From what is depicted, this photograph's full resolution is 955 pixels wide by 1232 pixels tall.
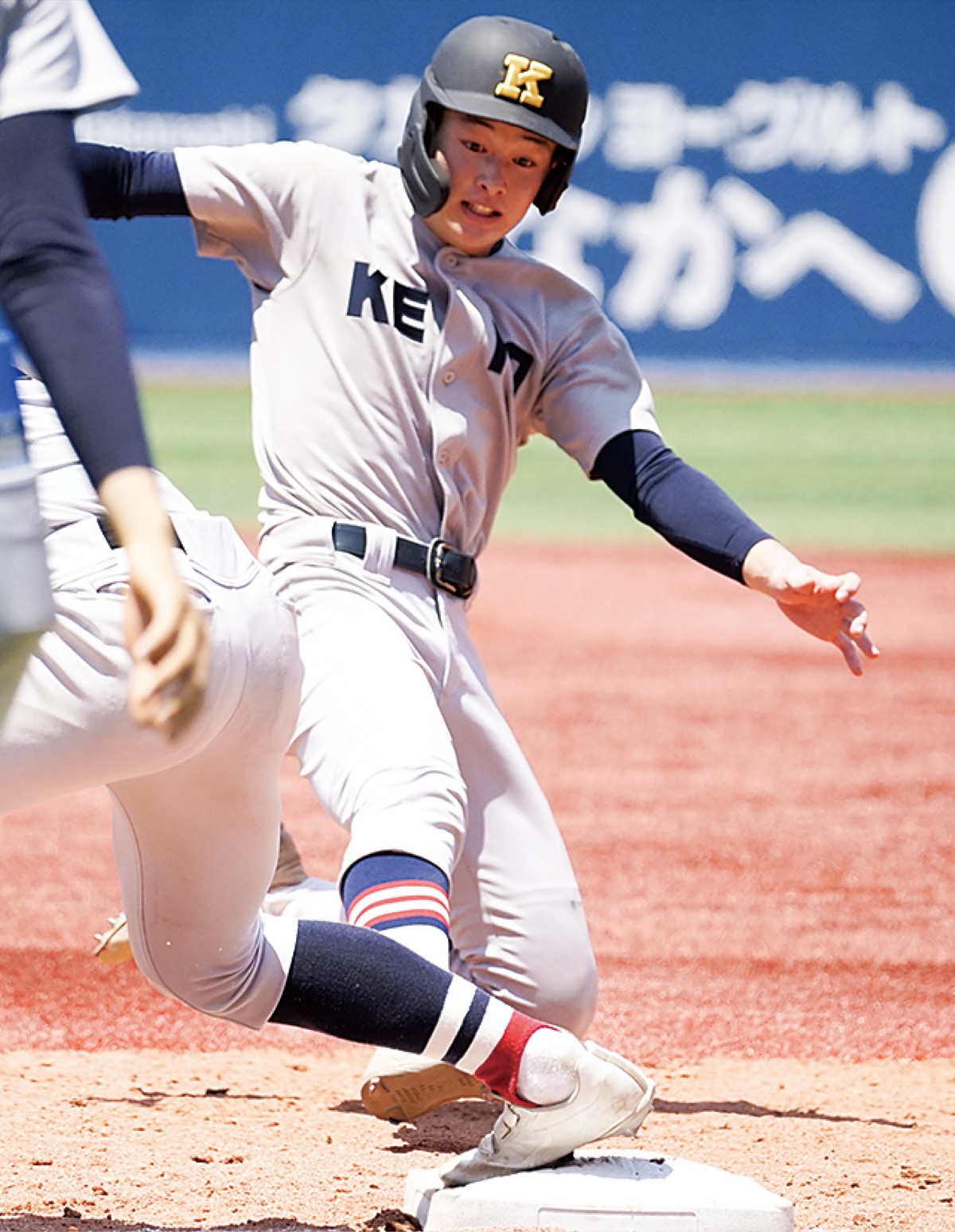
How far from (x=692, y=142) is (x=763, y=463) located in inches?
105

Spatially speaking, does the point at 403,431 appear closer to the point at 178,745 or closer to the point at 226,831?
the point at 226,831

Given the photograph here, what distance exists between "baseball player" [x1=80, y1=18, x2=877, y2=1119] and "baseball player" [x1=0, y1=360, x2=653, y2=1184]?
0.64m

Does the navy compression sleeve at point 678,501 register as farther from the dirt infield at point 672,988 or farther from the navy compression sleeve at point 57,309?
the navy compression sleeve at point 57,309

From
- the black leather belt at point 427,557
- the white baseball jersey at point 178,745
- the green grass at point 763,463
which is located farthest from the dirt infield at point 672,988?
the green grass at point 763,463

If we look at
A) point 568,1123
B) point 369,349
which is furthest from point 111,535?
point 369,349

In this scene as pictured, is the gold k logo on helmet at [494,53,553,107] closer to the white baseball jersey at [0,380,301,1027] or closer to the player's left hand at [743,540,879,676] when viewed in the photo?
the player's left hand at [743,540,879,676]

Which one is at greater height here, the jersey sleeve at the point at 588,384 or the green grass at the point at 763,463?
the jersey sleeve at the point at 588,384

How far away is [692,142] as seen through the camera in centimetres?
1395

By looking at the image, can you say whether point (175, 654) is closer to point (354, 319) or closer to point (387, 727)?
point (387, 727)

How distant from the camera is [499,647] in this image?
826 cm

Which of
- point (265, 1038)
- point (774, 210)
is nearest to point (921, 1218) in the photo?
point (265, 1038)

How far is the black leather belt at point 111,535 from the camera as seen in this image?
1769 millimetres

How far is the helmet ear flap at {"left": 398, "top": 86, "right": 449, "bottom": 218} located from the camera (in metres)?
2.89

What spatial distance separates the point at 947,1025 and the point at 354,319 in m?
1.89
